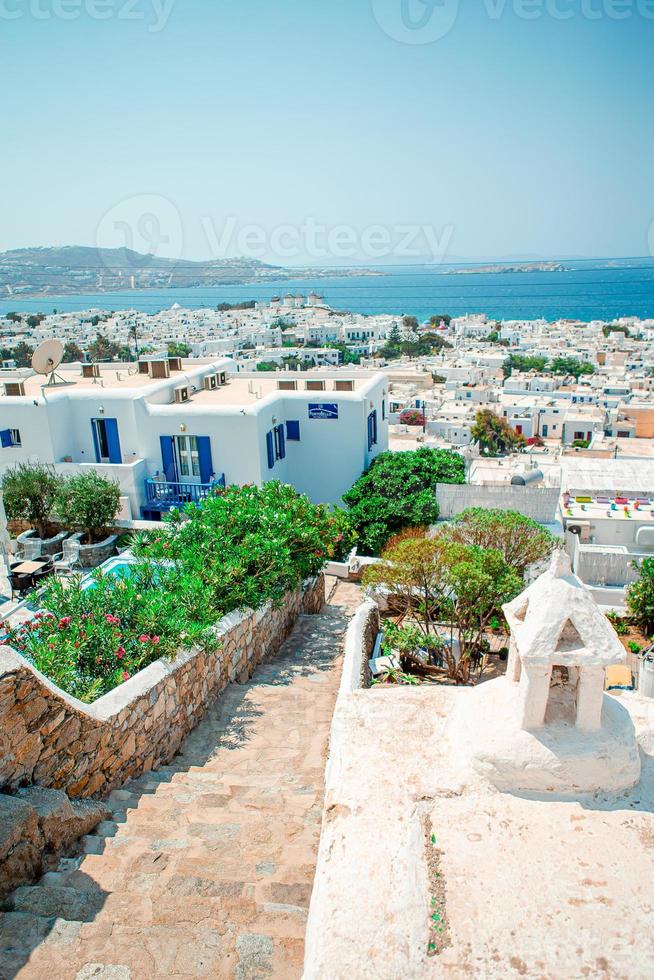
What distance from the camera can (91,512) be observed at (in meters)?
16.3

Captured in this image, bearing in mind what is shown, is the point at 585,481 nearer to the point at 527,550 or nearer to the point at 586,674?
the point at 527,550

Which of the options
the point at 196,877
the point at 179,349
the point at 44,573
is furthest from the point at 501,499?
the point at 179,349

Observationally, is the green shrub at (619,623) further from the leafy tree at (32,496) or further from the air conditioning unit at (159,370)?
the air conditioning unit at (159,370)

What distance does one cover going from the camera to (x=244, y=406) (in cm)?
1903

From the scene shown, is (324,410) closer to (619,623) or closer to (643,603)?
(619,623)

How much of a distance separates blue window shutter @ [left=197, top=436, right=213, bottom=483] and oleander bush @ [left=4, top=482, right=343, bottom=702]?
6.38m

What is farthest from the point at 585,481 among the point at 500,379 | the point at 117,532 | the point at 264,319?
the point at 264,319

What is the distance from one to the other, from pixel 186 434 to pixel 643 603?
42.2 ft

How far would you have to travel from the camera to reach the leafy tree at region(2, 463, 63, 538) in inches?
656

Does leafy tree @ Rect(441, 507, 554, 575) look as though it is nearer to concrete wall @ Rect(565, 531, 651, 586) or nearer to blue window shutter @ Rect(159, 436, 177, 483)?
concrete wall @ Rect(565, 531, 651, 586)

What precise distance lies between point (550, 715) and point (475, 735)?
0.59 m

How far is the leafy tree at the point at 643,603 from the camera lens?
1672 cm

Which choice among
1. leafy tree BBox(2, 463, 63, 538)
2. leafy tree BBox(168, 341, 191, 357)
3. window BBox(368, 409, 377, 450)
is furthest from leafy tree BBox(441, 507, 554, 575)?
leafy tree BBox(168, 341, 191, 357)

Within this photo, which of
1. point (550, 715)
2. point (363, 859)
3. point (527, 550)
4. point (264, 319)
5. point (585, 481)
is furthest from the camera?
point (264, 319)
